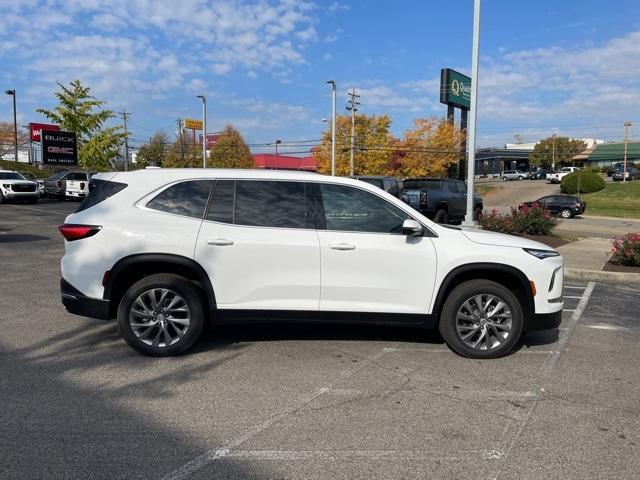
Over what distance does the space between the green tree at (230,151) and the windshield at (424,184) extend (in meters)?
54.2

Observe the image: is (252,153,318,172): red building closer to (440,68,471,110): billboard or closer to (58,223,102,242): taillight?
(440,68,471,110): billboard

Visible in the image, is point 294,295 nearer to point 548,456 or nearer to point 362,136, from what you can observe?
point 548,456

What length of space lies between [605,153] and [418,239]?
114810 millimetres

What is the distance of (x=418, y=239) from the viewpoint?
528 centimetres

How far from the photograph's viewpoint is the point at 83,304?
17.4 ft

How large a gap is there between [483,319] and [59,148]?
39.8 m

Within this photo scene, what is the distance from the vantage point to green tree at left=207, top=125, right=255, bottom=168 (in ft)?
236

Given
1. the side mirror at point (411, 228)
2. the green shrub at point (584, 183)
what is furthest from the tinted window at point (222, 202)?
the green shrub at point (584, 183)

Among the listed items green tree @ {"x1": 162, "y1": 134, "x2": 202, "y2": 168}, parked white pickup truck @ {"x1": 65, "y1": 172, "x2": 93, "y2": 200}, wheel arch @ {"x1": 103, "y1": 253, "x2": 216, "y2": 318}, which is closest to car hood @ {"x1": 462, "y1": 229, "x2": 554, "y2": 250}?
wheel arch @ {"x1": 103, "y1": 253, "x2": 216, "y2": 318}

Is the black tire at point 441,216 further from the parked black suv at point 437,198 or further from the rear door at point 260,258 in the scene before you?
the rear door at point 260,258

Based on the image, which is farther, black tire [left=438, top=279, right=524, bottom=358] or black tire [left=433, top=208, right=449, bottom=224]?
black tire [left=433, top=208, right=449, bottom=224]

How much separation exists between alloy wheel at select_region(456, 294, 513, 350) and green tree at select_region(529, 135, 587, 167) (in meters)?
107

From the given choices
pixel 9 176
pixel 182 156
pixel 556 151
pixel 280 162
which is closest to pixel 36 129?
pixel 9 176

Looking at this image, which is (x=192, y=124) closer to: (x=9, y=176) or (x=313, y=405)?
(x=9, y=176)
